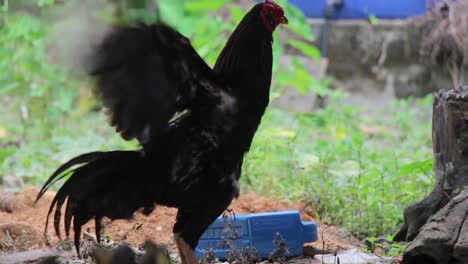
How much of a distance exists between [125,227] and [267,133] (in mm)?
1869

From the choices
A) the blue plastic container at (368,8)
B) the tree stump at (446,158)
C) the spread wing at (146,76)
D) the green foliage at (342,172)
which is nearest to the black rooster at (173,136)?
the spread wing at (146,76)

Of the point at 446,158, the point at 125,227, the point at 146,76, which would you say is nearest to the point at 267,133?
the point at 125,227

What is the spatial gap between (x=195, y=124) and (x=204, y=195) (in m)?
0.33

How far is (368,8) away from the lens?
1075cm

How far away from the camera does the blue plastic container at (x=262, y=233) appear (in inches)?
156

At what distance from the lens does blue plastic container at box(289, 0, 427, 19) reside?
A: 10375 mm

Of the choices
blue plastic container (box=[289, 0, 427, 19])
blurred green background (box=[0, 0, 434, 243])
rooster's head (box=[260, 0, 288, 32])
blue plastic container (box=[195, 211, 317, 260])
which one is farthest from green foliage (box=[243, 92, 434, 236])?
blue plastic container (box=[289, 0, 427, 19])

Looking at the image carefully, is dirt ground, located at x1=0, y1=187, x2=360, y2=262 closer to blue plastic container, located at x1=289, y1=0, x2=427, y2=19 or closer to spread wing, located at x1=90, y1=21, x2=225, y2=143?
spread wing, located at x1=90, y1=21, x2=225, y2=143

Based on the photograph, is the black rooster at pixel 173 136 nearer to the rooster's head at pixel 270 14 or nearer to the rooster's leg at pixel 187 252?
the rooster's leg at pixel 187 252

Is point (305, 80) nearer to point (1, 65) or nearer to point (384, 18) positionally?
point (1, 65)

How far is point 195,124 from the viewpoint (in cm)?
324

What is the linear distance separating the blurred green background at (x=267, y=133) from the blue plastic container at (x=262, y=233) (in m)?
1.02

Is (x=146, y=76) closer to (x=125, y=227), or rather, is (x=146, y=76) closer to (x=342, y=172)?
(x=125, y=227)

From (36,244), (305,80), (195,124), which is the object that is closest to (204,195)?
(195,124)
